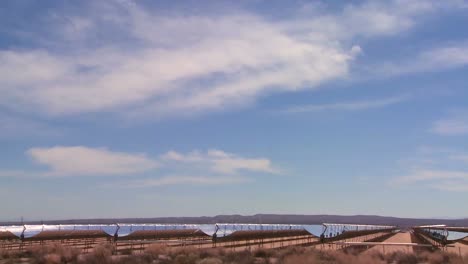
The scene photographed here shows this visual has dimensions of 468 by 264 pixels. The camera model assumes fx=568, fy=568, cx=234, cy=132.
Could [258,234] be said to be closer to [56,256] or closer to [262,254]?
[262,254]

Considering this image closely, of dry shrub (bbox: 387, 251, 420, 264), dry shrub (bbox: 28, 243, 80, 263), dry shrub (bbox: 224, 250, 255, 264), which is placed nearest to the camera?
dry shrub (bbox: 28, 243, 80, 263)

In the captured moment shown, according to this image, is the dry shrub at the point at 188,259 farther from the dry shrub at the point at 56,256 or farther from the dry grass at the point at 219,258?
the dry shrub at the point at 56,256

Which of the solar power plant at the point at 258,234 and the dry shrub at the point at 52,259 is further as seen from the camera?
the solar power plant at the point at 258,234

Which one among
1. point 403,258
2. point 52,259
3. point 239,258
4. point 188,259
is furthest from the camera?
point 403,258


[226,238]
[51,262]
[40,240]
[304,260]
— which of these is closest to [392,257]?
[304,260]

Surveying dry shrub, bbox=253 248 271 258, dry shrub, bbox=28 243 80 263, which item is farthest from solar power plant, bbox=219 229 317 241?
dry shrub, bbox=28 243 80 263

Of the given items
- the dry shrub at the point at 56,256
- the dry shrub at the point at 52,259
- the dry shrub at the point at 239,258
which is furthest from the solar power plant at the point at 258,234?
the dry shrub at the point at 52,259

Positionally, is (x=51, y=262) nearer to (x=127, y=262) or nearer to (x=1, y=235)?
(x=127, y=262)

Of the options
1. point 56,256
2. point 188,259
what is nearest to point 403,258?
point 188,259

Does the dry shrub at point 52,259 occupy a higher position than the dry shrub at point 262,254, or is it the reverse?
the dry shrub at point 52,259

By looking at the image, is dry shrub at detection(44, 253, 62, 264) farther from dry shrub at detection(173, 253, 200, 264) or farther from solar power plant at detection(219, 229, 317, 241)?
solar power plant at detection(219, 229, 317, 241)

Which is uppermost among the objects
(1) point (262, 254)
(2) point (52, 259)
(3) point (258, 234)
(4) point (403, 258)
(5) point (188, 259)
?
(3) point (258, 234)

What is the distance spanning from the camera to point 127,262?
2900 centimetres

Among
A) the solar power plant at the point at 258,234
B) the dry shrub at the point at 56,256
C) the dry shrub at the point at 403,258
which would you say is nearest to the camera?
the dry shrub at the point at 56,256
